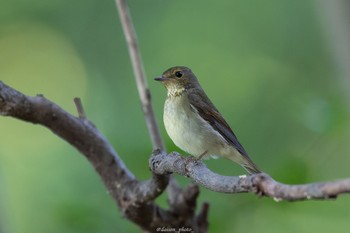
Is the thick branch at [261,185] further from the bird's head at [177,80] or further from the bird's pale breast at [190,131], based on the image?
the bird's head at [177,80]

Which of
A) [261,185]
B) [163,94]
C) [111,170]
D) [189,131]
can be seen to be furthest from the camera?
[163,94]

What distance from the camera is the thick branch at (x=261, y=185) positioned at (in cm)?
158

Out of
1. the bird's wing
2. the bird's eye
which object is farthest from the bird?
the bird's eye

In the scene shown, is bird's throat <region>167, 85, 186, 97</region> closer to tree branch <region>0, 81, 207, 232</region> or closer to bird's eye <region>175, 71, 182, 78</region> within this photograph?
bird's eye <region>175, 71, 182, 78</region>

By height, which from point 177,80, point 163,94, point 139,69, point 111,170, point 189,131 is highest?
point 163,94

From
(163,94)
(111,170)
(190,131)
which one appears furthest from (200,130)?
(163,94)

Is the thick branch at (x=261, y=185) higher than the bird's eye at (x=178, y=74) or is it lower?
lower

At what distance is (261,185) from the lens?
1827mm

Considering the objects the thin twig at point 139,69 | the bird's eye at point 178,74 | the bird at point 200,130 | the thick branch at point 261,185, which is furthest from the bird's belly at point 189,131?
the thick branch at point 261,185

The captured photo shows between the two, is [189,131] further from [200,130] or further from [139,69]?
[139,69]

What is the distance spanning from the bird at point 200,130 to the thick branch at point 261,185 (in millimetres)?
1127

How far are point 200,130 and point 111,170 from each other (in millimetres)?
757

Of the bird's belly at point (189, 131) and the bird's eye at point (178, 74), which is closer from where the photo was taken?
the bird's belly at point (189, 131)

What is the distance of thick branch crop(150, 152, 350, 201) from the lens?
158 centimetres
